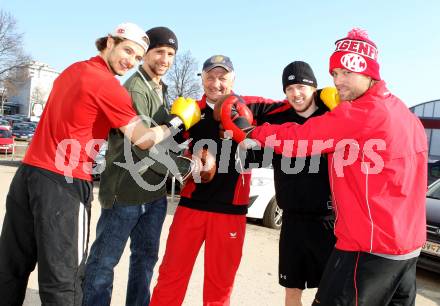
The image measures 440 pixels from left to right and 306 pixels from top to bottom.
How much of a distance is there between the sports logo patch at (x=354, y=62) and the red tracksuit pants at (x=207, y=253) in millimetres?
1388

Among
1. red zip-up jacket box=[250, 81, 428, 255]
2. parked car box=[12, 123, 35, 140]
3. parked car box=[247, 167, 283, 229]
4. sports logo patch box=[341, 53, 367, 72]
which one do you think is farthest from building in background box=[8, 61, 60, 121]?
red zip-up jacket box=[250, 81, 428, 255]

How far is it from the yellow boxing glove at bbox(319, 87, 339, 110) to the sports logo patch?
0.71 m

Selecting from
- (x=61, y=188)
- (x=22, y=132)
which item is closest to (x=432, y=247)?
(x=61, y=188)

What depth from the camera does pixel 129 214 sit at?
2953 mm

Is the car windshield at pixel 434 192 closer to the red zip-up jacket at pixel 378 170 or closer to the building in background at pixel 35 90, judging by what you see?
the red zip-up jacket at pixel 378 170

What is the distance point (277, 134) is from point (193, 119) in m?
0.78

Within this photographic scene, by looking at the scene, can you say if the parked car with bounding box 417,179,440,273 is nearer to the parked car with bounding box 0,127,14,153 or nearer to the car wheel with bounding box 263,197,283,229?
the car wheel with bounding box 263,197,283,229

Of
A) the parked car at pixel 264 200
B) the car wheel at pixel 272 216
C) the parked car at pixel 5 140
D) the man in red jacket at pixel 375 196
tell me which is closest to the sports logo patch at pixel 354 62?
the man in red jacket at pixel 375 196

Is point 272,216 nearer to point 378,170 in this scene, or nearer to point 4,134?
point 378,170

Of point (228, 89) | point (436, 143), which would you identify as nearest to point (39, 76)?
point (436, 143)

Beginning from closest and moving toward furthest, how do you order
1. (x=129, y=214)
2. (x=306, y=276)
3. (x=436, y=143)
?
(x=129, y=214) → (x=306, y=276) → (x=436, y=143)

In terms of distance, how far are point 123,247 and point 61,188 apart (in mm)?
756

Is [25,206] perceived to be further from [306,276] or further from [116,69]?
[306,276]

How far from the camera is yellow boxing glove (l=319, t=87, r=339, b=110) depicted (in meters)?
3.11
